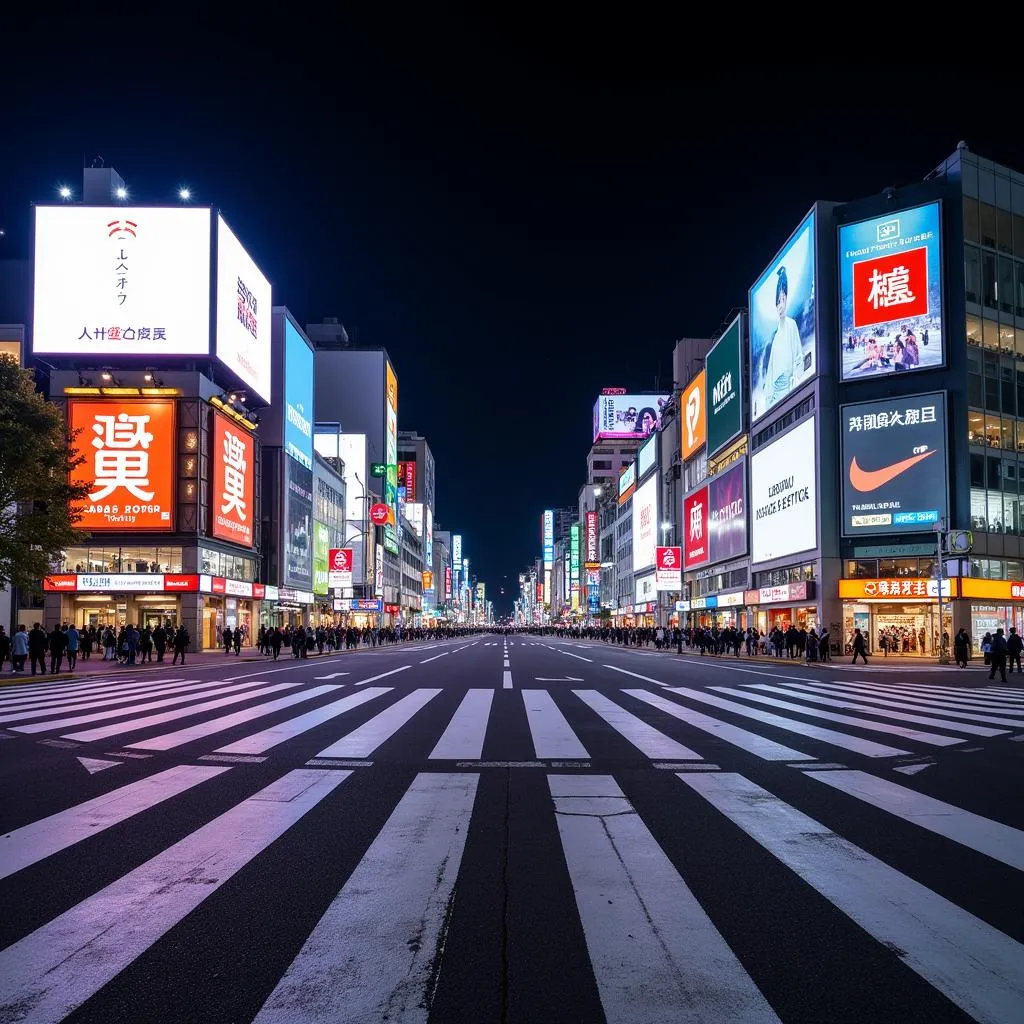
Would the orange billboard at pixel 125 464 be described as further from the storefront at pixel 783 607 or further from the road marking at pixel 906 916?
the road marking at pixel 906 916

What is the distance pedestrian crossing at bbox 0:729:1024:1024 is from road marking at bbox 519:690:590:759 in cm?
221

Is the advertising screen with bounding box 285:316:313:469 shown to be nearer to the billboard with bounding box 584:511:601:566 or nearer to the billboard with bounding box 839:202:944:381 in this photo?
the billboard with bounding box 839:202:944:381

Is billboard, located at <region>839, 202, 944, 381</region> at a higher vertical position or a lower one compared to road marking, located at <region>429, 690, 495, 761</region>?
higher

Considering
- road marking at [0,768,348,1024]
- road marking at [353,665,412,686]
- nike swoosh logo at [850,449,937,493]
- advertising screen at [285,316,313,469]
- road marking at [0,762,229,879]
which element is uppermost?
advertising screen at [285,316,313,469]

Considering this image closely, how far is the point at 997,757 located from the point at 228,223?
6158 cm

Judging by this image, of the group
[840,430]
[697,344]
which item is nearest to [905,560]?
[840,430]

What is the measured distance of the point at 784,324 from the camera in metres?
56.8

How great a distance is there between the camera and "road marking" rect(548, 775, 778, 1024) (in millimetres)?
3742

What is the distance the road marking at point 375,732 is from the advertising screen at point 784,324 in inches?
1653

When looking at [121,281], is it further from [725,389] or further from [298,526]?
[725,389]

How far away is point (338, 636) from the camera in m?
56.7

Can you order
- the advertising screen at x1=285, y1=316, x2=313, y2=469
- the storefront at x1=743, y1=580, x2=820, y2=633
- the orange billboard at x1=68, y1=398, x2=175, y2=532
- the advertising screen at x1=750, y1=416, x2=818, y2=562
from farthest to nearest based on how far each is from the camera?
the advertising screen at x1=285, y1=316, x2=313, y2=469 → the advertising screen at x1=750, y1=416, x2=818, y2=562 → the orange billboard at x1=68, y1=398, x2=175, y2=532 → the storefront at x1=743, y1=580, x2=820, y2=633

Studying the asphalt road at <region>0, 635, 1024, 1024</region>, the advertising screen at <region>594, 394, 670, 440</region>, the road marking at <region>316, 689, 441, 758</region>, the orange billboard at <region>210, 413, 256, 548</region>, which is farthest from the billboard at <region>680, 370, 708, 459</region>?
the asphalt road at <region>0, 635, 1024, 1024</region>

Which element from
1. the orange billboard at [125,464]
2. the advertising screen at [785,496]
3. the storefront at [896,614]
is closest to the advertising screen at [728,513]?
the advertising screen at [785,496]
